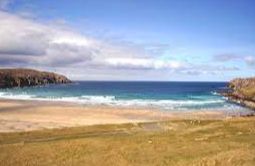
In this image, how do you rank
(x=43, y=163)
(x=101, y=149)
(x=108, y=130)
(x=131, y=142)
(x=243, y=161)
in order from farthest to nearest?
1. (x=108, y=130)
2. (x=131, y=142)
3. (x=101, y=149)
4. (x=43, y=163)
5. (x=243, y=161)

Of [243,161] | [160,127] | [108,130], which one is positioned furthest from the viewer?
[160,127]

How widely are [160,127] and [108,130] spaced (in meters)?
6.56

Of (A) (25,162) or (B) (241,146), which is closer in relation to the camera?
(A) (25,162)

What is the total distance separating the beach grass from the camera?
21.5m

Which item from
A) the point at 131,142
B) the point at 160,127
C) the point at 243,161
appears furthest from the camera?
the point at 160,127

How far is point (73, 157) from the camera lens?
22.8 metres

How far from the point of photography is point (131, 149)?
2523cm

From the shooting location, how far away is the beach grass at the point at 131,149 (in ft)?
70.5

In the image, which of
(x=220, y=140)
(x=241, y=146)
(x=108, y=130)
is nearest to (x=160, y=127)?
(x=108, y=130)

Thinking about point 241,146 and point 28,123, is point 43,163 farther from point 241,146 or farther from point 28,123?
point 28,123

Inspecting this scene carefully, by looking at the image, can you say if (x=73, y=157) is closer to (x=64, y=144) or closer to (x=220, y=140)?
(x=64, y=144)

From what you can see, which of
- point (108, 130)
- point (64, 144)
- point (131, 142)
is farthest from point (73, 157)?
point (108, 130)

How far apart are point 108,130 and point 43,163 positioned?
15.7 m

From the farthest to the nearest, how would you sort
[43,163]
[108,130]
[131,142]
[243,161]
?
1. [108,130]
2. [131,142]
3. [43,163]
4. [243,161]
